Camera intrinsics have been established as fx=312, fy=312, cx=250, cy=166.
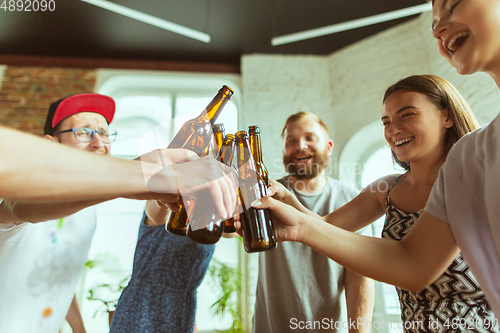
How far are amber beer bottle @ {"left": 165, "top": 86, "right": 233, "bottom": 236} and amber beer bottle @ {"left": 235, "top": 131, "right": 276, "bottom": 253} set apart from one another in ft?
0.30

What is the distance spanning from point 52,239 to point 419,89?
1369 millimetres

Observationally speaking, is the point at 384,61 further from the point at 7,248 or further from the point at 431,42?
the point at 7,248

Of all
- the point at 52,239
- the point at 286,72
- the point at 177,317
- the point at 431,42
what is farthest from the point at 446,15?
the point at 286,72

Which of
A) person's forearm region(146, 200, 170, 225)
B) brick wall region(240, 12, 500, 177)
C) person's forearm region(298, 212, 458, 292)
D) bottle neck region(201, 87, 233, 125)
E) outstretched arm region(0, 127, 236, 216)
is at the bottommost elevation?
person's forearm region(298, 212, 458, 292)

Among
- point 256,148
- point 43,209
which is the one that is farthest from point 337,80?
point 43,209

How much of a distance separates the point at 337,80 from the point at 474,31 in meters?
3.69

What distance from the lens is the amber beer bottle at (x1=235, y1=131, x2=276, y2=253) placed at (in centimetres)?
73

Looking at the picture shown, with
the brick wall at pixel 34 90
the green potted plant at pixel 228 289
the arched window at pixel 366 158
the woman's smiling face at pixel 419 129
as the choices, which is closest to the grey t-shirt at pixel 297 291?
the woman's smiling face at pixel 419 129

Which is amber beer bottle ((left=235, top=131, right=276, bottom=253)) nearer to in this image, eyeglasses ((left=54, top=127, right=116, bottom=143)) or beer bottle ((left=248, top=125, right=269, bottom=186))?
beer bottle ((left=248, top=125, right=269, bottom=186))

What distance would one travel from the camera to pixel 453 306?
817 millimetres

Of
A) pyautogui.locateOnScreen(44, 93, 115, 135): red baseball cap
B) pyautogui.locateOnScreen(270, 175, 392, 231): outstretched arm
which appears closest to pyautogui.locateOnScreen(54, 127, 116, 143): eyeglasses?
pyautogui.locateOnScreen(44, 93, 115, 135): red baseball cap

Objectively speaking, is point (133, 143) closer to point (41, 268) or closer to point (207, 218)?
point (41, 268)

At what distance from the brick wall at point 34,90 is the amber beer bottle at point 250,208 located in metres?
3.88

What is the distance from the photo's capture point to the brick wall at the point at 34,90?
12.7ft
